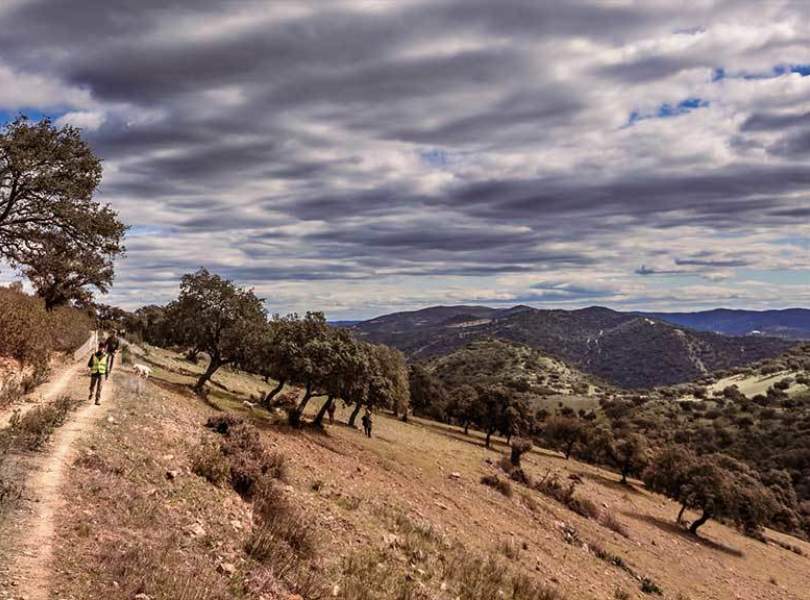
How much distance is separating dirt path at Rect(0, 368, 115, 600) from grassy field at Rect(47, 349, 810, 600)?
0.30 meters

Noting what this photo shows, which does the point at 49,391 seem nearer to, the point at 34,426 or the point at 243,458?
the point at 34,426

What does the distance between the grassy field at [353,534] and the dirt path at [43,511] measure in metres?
0.30

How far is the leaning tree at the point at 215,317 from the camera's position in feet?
126

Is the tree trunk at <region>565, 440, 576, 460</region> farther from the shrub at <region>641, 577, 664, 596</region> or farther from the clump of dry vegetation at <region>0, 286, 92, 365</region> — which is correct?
the clump of dry vegetation at <region>0, 286, 92, 365</region>

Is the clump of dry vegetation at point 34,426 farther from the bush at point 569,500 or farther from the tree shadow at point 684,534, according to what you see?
the tree shadow at point 684,534

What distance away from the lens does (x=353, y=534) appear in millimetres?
18875

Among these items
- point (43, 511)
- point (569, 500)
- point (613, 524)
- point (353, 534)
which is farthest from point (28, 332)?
point (613, 524)

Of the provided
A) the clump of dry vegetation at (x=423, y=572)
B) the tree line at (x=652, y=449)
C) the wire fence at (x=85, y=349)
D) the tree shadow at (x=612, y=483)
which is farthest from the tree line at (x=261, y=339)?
the tree shadow at (x=612, y=483)

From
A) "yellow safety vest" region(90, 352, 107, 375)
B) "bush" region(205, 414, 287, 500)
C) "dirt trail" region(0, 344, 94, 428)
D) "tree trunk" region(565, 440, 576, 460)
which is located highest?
"yellow safety vest" region(90, 352, 107, 375)

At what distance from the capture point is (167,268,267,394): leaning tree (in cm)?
3834

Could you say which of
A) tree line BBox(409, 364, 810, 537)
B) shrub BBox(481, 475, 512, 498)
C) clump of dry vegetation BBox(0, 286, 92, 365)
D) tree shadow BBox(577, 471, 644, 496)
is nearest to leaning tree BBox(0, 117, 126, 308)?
clump of dry vegetation BBox(0, 286, 92, 365)

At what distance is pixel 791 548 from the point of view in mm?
58906

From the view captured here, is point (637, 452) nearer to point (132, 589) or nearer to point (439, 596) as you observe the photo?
point (439, 596)

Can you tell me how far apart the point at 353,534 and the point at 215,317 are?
23.6 meters
